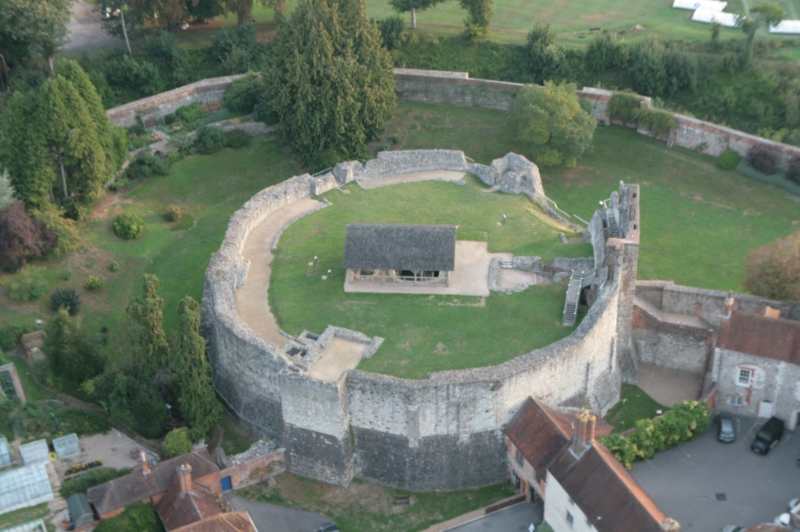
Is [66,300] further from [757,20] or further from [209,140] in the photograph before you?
[757,20]

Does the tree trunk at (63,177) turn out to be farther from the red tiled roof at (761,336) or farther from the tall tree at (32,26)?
the red tiled roof at (761,336)

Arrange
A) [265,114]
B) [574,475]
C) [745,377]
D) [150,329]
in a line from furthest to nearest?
1. [265,114]
2. [745,377]
3. [150,329]
4. [574,475]

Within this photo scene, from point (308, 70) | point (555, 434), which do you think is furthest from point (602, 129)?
point (555, 434)

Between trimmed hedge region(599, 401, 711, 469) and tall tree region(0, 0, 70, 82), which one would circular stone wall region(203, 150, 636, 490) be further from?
tall tree region(0, 0, 70, 82)

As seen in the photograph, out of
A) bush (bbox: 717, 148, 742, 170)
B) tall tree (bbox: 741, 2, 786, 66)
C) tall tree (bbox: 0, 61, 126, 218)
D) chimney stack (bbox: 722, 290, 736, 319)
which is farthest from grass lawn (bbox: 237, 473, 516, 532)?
tall tree (bbox: 741, 2, 786, 66)

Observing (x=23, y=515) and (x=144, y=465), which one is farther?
(x=144, y=465)

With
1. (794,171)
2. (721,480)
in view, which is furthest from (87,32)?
(721,480)

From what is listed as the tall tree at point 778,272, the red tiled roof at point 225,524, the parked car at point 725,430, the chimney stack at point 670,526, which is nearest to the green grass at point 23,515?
the red tiled roof at point 225,524
